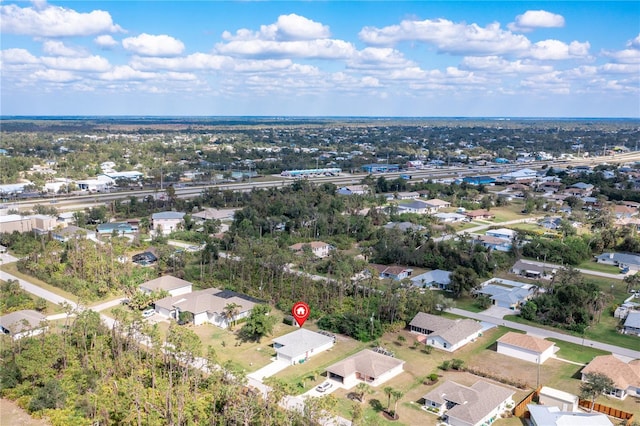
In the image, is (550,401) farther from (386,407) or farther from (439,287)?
(439,287)

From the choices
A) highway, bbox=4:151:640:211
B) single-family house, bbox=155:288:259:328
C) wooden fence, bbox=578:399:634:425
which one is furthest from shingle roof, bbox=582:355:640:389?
highway, bbox=4:151:640:211

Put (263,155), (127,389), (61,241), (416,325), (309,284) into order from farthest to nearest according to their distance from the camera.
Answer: (263,155), (61,241), (309,284), (416,325), (127,389)

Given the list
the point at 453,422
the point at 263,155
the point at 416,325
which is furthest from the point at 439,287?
the point at 263,155

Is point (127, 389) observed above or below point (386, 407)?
above

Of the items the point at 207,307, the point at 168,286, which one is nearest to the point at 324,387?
the point at 207,307

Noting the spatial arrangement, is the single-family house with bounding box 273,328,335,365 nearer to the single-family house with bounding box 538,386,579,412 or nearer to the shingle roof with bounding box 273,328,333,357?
the shingle roof with bounding box 273,328,333,357

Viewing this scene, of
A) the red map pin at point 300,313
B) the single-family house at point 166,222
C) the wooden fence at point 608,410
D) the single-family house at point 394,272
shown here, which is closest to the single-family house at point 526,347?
the wooden fence at point 608,410

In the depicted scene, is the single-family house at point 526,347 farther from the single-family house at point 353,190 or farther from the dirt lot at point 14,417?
the single-family house at point 353,190
